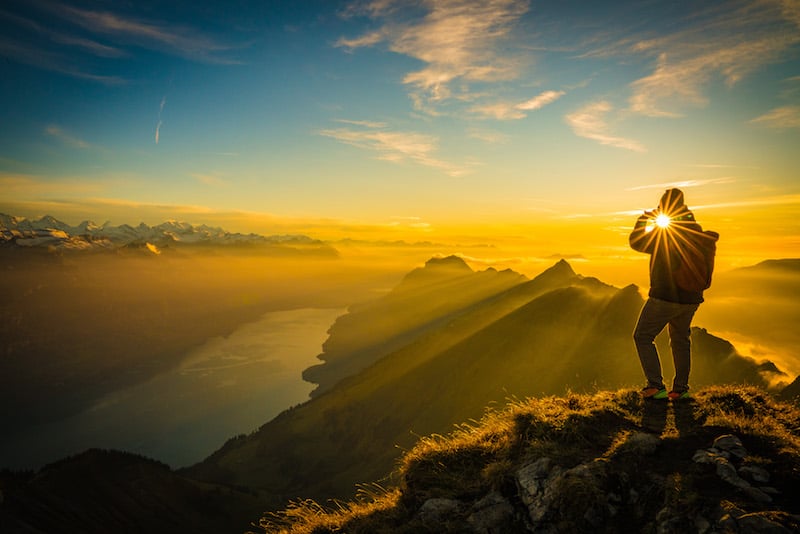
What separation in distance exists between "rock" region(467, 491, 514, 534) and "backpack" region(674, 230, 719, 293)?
5.81 m

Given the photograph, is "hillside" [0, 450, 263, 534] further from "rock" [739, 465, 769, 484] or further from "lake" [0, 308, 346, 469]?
"lake" [0, 308, 346, 469]

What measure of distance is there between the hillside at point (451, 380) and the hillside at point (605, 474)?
58.0 metres

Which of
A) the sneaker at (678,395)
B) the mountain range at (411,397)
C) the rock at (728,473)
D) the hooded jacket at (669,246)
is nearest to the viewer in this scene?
the rock at (728,473)

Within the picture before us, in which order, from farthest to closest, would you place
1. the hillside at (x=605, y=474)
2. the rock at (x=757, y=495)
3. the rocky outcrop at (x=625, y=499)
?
the hillside at (x=605, y=474) < the rock at (x=757, y=495) < the rocky outcrop at (x=625, y=499)

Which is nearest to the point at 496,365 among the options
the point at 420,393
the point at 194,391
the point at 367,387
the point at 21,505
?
the point at 420,393

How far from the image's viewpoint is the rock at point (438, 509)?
5.79 meters

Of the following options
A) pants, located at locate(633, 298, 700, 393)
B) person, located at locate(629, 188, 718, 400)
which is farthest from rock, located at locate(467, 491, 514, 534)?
pants, located at locate(633, 298, 700, 393)

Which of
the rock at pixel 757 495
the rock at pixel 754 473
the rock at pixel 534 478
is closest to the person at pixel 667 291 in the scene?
the rock at pixel 754 473

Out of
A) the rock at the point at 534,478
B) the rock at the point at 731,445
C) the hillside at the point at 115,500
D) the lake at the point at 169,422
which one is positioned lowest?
the lake at the point at 169,422

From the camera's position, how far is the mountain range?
56.6 m

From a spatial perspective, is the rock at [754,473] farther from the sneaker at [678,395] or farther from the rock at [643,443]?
the sneaker at [678,395]

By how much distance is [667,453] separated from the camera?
5863 millimetres

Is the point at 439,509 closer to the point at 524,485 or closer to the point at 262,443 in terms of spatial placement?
the point at 524,485

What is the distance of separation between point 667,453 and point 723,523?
1877mm
